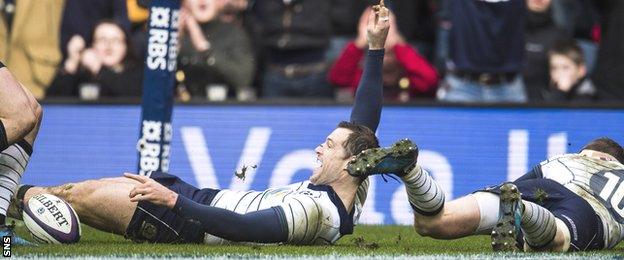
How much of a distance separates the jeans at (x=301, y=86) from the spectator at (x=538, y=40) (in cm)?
208

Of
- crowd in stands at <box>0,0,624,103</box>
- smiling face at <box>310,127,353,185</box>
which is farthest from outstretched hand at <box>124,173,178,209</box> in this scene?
crowd in stands at <box>0,0,624,103</box>

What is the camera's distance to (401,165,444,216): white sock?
936 centimetres

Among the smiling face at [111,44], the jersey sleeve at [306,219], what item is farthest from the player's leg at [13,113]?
the smiling face at [111,44]

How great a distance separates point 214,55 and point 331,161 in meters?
6.43

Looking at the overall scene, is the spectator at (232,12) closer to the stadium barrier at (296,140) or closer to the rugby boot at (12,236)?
the stadium barrier at (296,140)

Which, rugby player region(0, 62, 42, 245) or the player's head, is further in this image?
the player's head

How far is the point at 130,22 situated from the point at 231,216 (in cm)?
834

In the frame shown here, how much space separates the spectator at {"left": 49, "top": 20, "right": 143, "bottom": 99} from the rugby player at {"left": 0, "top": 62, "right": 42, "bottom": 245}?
5800mm

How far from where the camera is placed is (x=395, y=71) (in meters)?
15.5

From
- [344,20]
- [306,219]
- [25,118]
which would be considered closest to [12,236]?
[25,118]

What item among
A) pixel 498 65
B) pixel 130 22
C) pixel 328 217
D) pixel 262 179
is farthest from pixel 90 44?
pixel 328 217

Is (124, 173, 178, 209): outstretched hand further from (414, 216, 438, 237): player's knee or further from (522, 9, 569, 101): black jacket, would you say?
(522, 9, 569, 101): black jacket

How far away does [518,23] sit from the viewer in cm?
1508

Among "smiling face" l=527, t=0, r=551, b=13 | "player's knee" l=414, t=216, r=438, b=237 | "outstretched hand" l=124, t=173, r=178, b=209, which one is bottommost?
"player's knee" l=414, t=216, r=438, b=237
